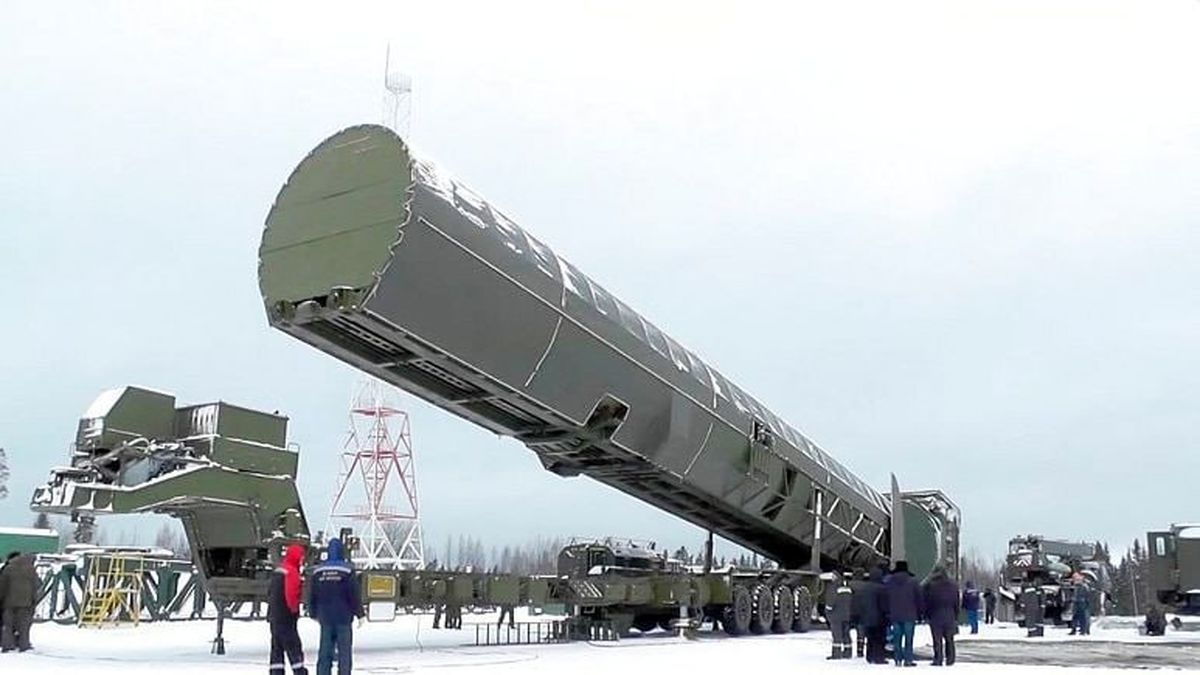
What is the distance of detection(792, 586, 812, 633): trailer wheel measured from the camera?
1939cm

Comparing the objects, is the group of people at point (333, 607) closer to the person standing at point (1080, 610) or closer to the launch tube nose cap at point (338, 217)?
the launch tube nose cap at point (338, 217)

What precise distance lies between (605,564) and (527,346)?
599 cm

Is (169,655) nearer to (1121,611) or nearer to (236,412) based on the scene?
(236,412)

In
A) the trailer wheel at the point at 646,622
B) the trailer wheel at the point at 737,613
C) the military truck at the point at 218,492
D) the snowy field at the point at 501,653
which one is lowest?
the snowy field at the point at 501,653

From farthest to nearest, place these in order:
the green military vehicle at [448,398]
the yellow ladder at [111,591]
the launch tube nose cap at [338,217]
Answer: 1. the yellow ladder at [111,591]
2. the green military vehicle at [448,398]
3. the launch tube nose cap at [338,217]

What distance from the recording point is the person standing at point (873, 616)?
1321 cm

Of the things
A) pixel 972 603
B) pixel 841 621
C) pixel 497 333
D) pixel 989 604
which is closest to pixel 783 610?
pixel 972 603

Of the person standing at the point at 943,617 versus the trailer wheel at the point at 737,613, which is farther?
the trailer wheel at the point at 737,613

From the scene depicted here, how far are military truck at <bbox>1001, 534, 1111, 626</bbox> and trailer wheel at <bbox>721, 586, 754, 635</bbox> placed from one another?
8.33m

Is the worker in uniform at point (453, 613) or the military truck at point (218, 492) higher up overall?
the military truck at point (218, 492)

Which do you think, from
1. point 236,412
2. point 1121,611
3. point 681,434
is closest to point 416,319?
point 236,412

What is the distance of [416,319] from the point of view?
1169 cm

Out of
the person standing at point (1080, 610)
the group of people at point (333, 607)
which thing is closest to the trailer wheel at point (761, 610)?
the person standing at point (1080, 610)

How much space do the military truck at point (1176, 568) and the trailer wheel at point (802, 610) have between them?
681cm
